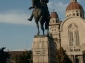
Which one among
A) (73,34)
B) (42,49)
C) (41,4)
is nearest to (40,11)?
(41,4)

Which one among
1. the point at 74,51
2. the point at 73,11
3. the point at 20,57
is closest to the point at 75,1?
the point at 73,11

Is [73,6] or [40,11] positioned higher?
[73,6]

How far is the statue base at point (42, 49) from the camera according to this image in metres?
13.5

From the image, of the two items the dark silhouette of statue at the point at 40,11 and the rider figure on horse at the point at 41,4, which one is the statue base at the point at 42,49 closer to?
the dark silhouette of statue at the point at 40,11

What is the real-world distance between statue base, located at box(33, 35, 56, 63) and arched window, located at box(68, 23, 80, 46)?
57.8 meters

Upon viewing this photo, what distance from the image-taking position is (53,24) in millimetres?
85750

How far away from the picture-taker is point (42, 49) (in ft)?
44.8

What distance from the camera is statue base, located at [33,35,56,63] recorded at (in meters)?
13.5

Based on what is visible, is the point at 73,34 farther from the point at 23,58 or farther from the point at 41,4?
A: the point at 41,4

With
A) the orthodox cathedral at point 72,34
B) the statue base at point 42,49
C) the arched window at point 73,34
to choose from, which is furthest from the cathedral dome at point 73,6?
the statue base at point 42,49

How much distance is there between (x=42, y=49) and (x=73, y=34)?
5940cm

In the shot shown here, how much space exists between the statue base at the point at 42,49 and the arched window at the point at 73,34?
57.8 meters

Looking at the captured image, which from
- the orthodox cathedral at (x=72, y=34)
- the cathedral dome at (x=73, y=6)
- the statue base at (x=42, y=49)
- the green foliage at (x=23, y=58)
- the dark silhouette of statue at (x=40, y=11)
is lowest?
the green foliage at (x=23, y=58)

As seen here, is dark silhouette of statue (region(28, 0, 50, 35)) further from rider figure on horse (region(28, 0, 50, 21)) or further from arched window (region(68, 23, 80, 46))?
arched window (region(68, 23, 80, 46))
